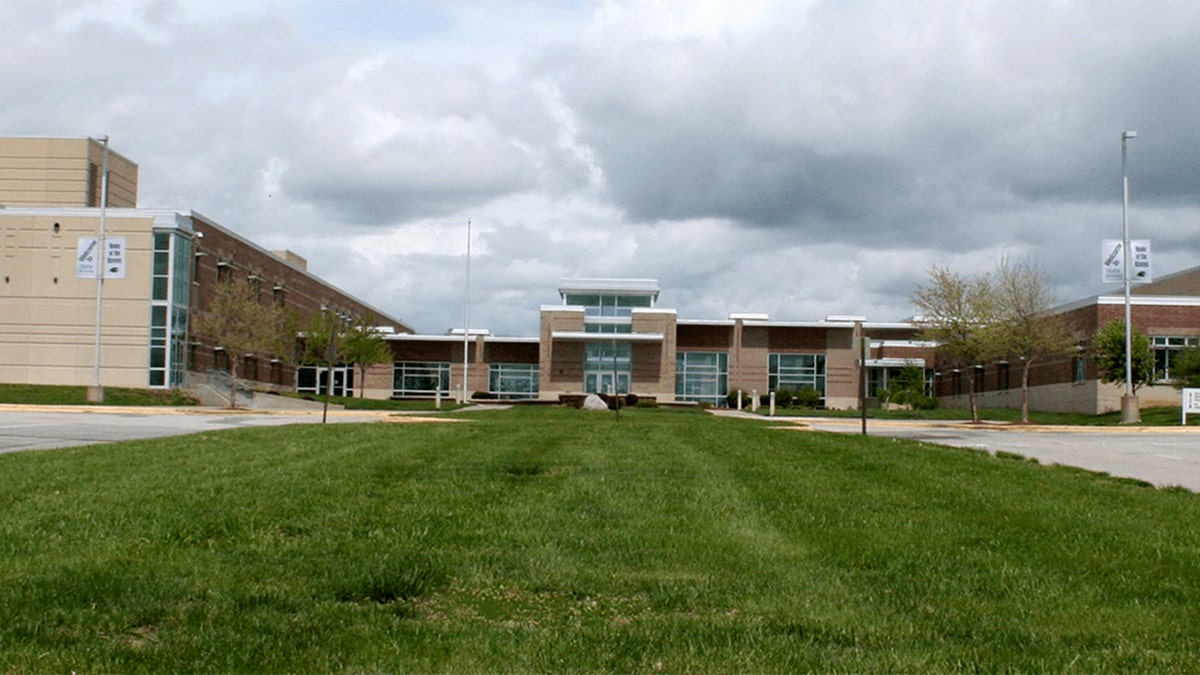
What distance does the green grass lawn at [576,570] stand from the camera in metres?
5.53

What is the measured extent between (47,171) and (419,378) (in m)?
27.5

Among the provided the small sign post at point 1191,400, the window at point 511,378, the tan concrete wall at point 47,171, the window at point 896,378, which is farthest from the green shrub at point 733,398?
the tan concrete wall at point 47,171

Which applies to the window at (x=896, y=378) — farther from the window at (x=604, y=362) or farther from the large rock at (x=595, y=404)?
the large rock at (x=595, y=404)

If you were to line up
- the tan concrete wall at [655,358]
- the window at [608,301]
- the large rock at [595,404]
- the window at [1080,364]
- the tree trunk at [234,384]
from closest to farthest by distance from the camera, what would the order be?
the tree trunk at [234,384] → the large rock at [595,404] → the window at [1080,364] → the tan concrete wall at [655,358] → the window at [608,301]

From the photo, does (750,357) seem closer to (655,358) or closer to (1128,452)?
(655,358)

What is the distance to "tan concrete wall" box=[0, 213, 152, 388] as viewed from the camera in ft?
185

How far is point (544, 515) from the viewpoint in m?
9.91

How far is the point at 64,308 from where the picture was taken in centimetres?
5653

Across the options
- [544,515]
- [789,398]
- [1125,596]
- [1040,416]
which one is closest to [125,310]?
[789,398]

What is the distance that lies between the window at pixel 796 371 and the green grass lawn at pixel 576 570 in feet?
212

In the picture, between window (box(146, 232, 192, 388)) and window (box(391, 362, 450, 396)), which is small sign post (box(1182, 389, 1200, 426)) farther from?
window (box(391, 362, 450, 396))

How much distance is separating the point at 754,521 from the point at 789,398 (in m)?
62.6

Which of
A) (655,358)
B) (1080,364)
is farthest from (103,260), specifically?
(1080,364)

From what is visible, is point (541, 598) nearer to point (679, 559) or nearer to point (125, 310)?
point (679, 559)
